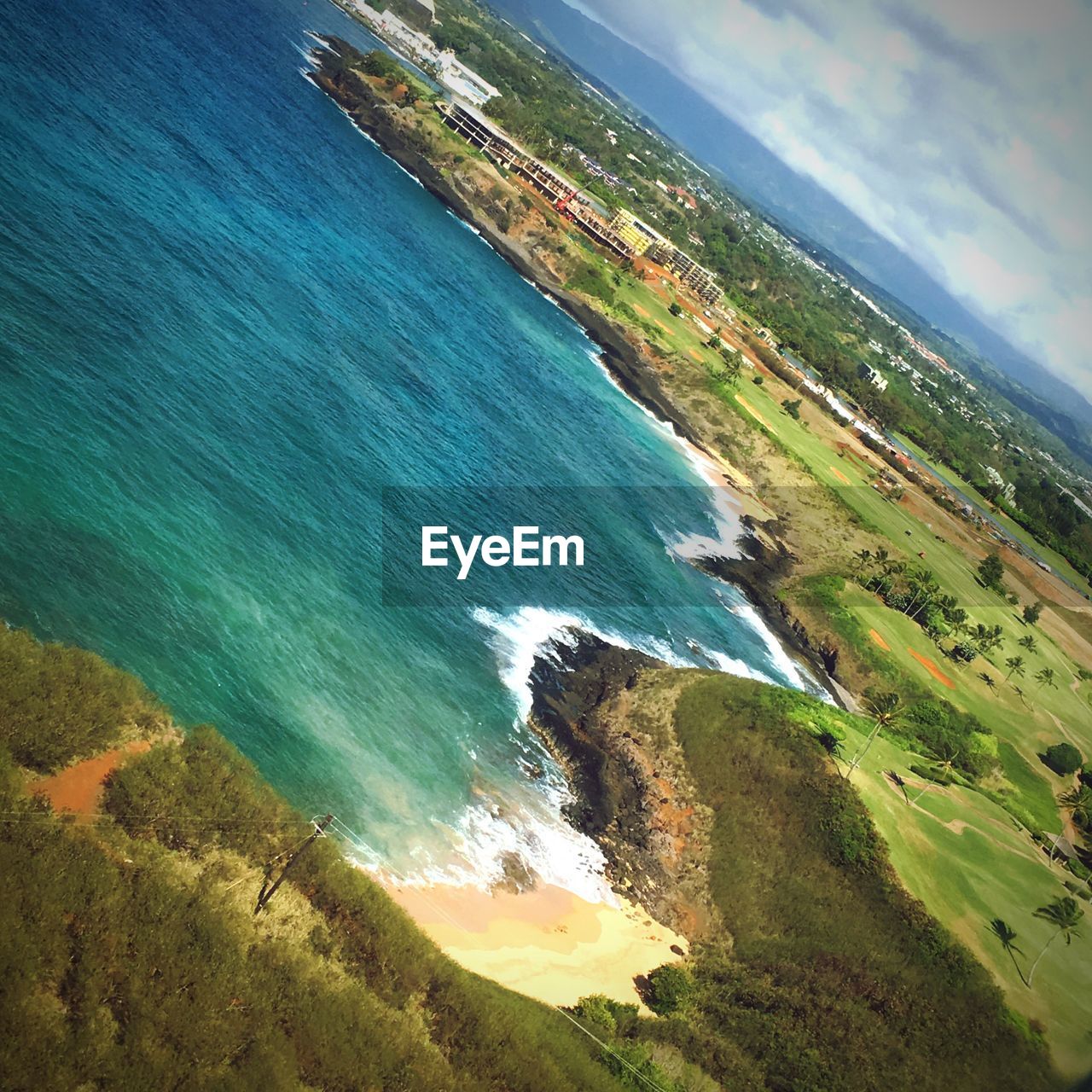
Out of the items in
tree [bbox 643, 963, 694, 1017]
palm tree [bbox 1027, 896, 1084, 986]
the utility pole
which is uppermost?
palm tree [bbox 1027, 896, 1084, 986]

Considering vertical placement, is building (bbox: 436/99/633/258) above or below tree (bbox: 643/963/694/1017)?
above

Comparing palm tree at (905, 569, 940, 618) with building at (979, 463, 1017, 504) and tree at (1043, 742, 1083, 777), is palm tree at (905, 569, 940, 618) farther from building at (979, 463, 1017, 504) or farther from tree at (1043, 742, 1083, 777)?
building at (979, 463, 1017, 504)

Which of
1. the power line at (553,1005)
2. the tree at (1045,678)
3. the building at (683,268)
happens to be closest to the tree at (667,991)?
the power line at (553,1005)

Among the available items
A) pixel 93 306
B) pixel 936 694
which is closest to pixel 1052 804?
pixel 936 694

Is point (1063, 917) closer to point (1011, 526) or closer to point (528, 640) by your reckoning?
point (528, 640)

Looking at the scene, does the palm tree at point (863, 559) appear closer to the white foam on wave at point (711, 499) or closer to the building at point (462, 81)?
the white foam on wave at point (711, 499)

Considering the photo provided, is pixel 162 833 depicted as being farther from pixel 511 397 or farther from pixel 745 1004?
pixel 511 397

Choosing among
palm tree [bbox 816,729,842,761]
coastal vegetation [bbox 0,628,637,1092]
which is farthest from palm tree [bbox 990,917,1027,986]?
coastal vegetation [bbox 0,628,637,1092]
